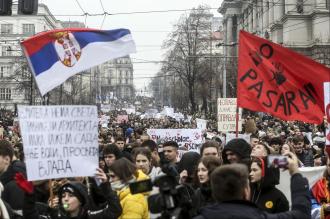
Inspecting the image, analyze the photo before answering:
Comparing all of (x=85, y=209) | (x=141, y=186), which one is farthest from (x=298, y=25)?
(x=141, y=186)

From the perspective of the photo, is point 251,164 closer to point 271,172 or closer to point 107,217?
point 271,172

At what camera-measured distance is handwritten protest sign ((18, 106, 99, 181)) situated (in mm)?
5441

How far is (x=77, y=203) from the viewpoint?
535cm

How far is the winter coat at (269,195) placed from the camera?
5.67 metres

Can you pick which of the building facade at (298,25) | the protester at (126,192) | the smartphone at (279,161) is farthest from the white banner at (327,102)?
the building facade at (298,25)

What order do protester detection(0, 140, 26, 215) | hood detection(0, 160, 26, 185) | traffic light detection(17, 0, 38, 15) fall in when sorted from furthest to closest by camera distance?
traffic light detection(17, 0, 38, 15)
hood detection(0, 160, 26, 185)
protester detection(0, 140, 26, 215)

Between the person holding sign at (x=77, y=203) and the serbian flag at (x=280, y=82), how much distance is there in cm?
224

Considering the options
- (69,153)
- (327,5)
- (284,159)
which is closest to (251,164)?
(284,159)

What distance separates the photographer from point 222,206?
416 cm

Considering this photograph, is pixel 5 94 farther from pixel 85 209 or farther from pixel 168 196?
pixel 168 196

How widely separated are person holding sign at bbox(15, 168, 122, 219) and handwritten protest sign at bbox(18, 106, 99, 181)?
171mm

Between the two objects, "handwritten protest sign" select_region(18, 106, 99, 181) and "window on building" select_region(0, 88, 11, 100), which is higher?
"window on building" select_region(0, 88, 11, 100)

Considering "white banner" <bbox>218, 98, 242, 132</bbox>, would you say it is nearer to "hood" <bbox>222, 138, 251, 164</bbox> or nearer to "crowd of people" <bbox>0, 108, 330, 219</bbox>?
"crowd of people" <bbox>0, 108, 330, 219</bbox>

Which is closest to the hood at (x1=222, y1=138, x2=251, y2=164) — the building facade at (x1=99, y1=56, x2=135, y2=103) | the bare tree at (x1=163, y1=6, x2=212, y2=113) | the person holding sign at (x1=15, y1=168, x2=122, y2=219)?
the person holding sign at (x1=15, y1=168, x2=122, y2=219)
